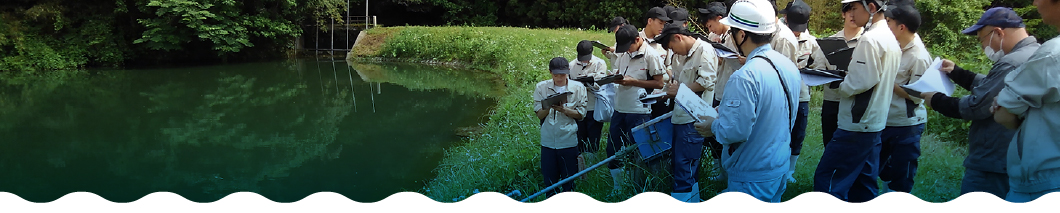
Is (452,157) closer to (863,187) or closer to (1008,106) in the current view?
(863,187)

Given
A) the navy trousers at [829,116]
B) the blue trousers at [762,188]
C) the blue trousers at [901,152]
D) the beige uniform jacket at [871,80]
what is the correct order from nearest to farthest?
the blue trousers at [762,188]
the beige uniform jacket at [871,80]
the blue trousers at [901,152]
the navy trousers at [829,116]

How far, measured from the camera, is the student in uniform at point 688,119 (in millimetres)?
3688

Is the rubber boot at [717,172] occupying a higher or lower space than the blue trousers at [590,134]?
higher

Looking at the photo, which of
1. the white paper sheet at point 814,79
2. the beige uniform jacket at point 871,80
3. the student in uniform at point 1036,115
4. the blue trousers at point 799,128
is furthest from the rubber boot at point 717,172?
the student in uniform at point 1036,115

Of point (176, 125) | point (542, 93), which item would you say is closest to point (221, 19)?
point (176, 125)

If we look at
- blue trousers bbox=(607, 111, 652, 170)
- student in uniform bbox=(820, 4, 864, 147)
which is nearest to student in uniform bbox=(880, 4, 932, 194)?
student in uniform bbox=(820, 4, 864, 147)

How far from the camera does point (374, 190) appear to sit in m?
6.26

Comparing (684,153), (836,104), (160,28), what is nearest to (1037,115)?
(836,104)

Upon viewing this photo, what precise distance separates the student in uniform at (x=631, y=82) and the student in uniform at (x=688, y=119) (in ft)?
1.35

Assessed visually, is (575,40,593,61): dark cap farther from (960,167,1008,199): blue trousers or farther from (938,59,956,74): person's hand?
(960,167,1008,199): blue trousers

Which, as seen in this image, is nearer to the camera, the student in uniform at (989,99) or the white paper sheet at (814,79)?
the student in uniform at (989,99)

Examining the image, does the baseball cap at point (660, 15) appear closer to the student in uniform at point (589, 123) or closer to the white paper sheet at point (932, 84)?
the student in uniform at point (589, 123)

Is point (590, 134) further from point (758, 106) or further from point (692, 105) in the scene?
point (758, 106)

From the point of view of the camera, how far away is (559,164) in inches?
175
